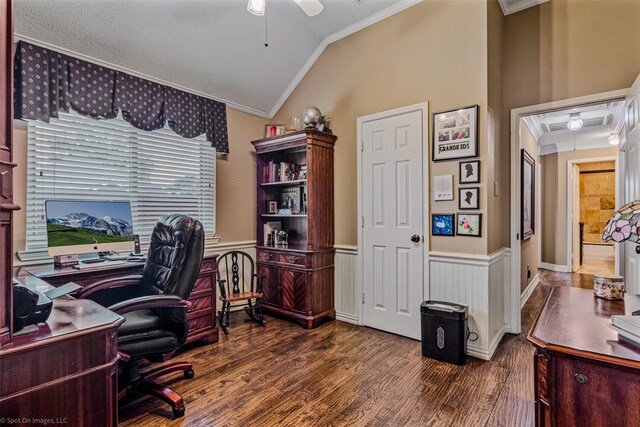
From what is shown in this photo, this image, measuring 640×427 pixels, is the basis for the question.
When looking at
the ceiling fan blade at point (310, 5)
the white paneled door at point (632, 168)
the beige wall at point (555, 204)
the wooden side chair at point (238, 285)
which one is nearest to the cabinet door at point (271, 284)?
the wooden side chair at point (238, 285)

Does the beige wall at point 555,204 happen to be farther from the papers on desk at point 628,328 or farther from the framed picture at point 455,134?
the papers on desk at point 628,328

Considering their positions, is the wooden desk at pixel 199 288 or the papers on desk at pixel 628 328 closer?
the papers on desk at pixel 628 328

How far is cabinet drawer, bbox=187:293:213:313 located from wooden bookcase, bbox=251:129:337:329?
85 centimetres

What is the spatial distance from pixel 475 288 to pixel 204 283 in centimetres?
243

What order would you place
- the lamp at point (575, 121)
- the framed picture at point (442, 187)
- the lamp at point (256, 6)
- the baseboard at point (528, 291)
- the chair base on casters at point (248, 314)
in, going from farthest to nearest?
the lamp at point (575, 121) → the baseboard at point (528, 291) → the chair base on casters at point (248, 314) → the framed picture at point (442, 187) → the lamp at point (256, 6)

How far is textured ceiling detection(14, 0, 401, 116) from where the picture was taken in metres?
2.50

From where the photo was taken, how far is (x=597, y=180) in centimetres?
796

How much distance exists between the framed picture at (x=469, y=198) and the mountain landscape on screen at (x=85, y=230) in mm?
2914

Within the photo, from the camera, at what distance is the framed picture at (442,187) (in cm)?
285

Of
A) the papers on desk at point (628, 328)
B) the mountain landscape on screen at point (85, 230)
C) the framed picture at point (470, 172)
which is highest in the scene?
the framed picture at point (470, 172)

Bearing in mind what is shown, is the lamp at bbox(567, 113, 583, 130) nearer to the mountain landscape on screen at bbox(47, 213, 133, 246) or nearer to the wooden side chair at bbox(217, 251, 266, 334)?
the wooden side chair at bbox(217, 251, 266, 334)

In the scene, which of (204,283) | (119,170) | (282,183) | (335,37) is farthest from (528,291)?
(119,170)

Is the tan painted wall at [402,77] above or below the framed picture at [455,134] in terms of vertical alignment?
above

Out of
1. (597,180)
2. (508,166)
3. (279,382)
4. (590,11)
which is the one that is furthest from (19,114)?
(597,180)
